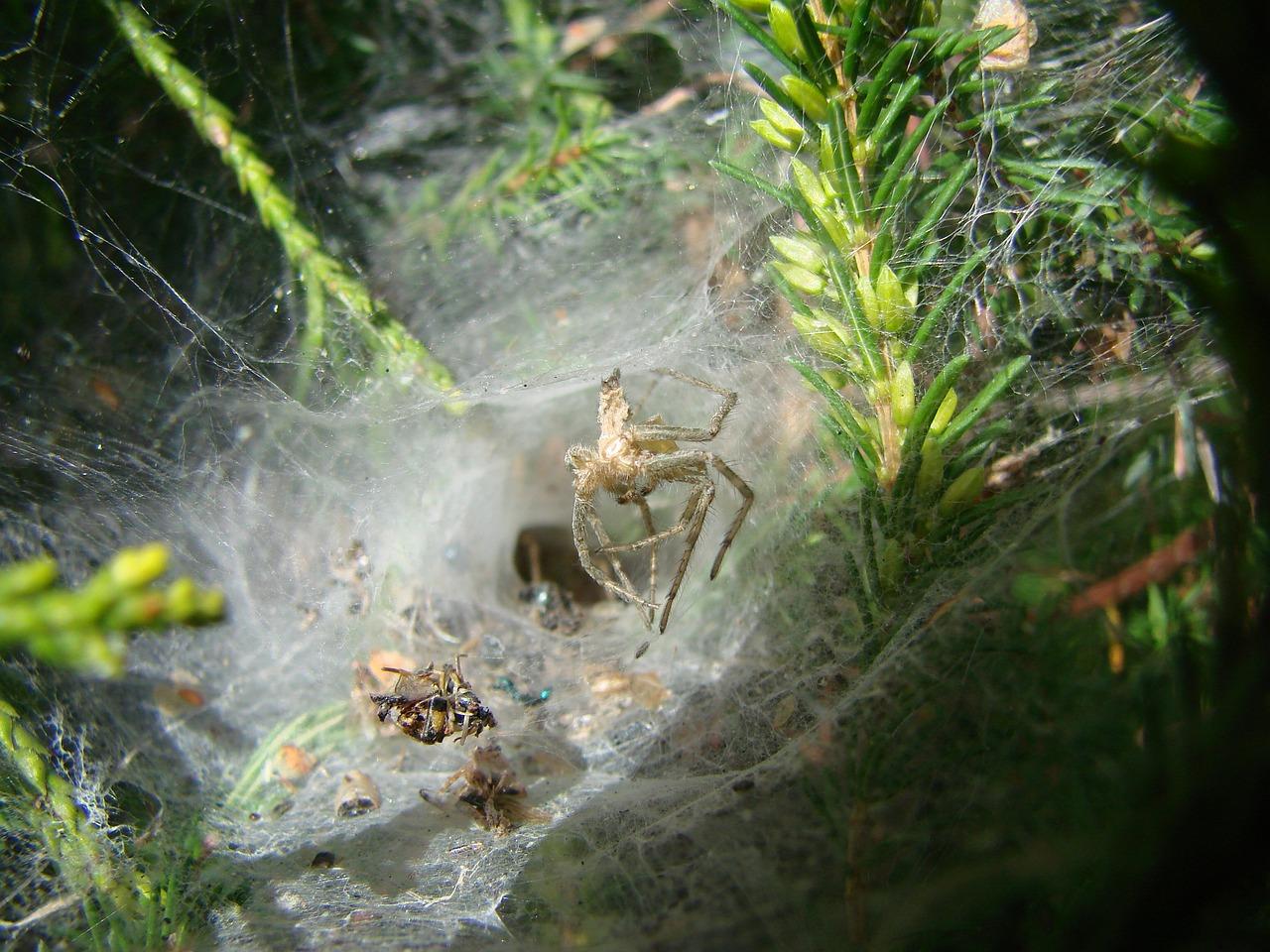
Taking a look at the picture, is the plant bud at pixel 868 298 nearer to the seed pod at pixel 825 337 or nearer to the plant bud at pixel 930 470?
the seed pod at pixel 825 337

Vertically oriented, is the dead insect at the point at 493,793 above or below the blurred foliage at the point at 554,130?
below

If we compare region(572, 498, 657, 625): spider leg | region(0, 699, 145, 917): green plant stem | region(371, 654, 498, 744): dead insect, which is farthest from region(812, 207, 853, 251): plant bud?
region(0, 699, 145, 917): green plant stem

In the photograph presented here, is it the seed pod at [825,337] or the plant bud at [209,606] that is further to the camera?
the seed pod at [825,337]

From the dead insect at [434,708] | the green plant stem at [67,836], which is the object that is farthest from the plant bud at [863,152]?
the green plant stem at [67,836]

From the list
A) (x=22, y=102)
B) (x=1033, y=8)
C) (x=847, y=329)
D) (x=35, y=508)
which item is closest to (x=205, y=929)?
(x=35, y=508)

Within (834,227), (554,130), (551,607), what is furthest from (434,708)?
(554,130)
